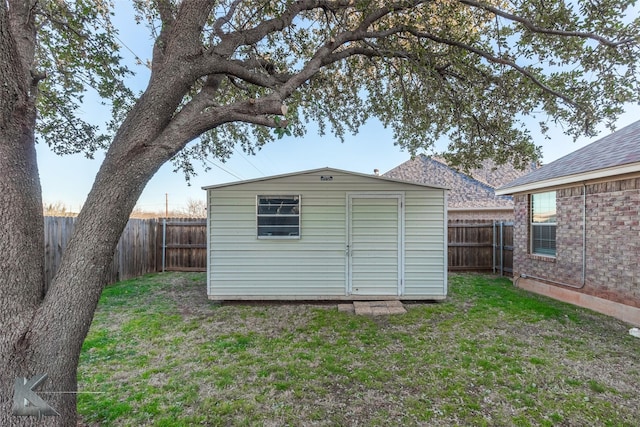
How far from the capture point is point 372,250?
245 inches

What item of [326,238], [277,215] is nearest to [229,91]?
[277,215]

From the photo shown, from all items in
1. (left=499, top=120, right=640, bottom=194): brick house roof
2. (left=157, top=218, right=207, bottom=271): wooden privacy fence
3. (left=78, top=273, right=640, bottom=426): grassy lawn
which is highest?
(left=499, top=120, right=640, bottom=194): brick house roof

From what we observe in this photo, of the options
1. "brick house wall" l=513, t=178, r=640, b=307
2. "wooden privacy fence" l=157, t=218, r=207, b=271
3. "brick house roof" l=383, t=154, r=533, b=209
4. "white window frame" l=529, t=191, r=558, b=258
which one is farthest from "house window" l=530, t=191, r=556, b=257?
"wooden privacy fence" l=157, t=218, r=207, b=271

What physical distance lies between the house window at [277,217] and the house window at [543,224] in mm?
5785

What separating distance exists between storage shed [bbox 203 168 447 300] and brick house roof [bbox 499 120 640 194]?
2.59 m

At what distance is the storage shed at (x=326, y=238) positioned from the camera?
617 centimetres

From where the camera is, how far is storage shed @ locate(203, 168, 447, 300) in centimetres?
617

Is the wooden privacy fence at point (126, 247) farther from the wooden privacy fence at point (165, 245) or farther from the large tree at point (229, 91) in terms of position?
the large tree at point (229, 91)

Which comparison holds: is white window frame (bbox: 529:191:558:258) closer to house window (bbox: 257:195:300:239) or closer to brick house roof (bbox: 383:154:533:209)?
brick house roof (bbox: 383:154:533:209)

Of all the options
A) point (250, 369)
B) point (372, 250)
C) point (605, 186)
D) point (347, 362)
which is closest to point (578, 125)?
point (605, 186)

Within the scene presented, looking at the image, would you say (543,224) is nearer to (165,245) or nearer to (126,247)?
(165,245)

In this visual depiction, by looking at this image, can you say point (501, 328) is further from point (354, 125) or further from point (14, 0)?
point (14, 0)

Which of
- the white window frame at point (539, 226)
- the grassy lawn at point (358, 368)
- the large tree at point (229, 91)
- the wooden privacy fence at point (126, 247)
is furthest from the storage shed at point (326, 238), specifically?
the wooden privacy fence at point (126, 247)

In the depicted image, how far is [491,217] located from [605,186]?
331 inches
